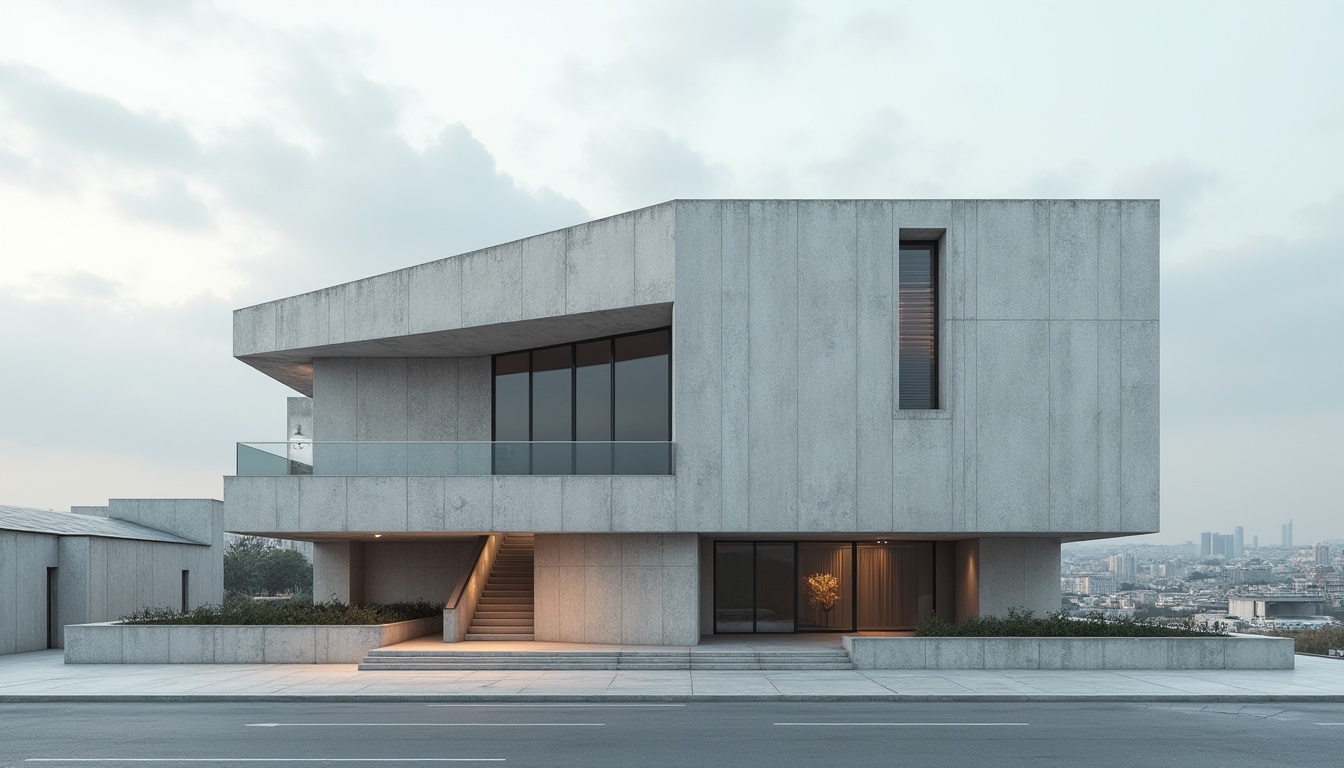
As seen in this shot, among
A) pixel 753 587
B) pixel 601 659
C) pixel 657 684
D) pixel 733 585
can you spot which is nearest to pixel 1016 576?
pixel 753 587

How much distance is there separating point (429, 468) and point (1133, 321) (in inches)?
648

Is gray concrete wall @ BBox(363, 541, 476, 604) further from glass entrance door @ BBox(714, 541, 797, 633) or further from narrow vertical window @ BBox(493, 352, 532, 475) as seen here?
glass entrance door @ BBox(714, 541, 797, 633)

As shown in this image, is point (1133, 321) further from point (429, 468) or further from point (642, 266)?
point (429, 468)

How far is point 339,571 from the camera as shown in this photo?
3038cm

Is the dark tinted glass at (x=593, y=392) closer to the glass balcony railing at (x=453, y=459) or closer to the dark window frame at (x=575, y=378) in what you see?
the dark window frame at (x=575, y=378)

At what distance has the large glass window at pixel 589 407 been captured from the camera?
24.1 m

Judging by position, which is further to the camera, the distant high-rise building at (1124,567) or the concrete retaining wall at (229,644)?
the distant high-rise building at (1124,567)

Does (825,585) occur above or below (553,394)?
below

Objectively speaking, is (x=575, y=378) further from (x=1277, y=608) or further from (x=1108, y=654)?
(x=1277, y=608)

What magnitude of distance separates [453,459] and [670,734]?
1209cm

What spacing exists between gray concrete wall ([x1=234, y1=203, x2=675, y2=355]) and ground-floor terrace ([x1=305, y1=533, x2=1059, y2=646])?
5.45 meters

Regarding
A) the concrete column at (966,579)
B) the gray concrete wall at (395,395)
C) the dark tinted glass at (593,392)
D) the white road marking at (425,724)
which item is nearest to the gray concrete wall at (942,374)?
the concrete column at (966,579)

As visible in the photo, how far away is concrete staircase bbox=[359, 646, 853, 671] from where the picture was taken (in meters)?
22.0

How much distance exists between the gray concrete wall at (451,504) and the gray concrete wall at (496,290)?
407cm
